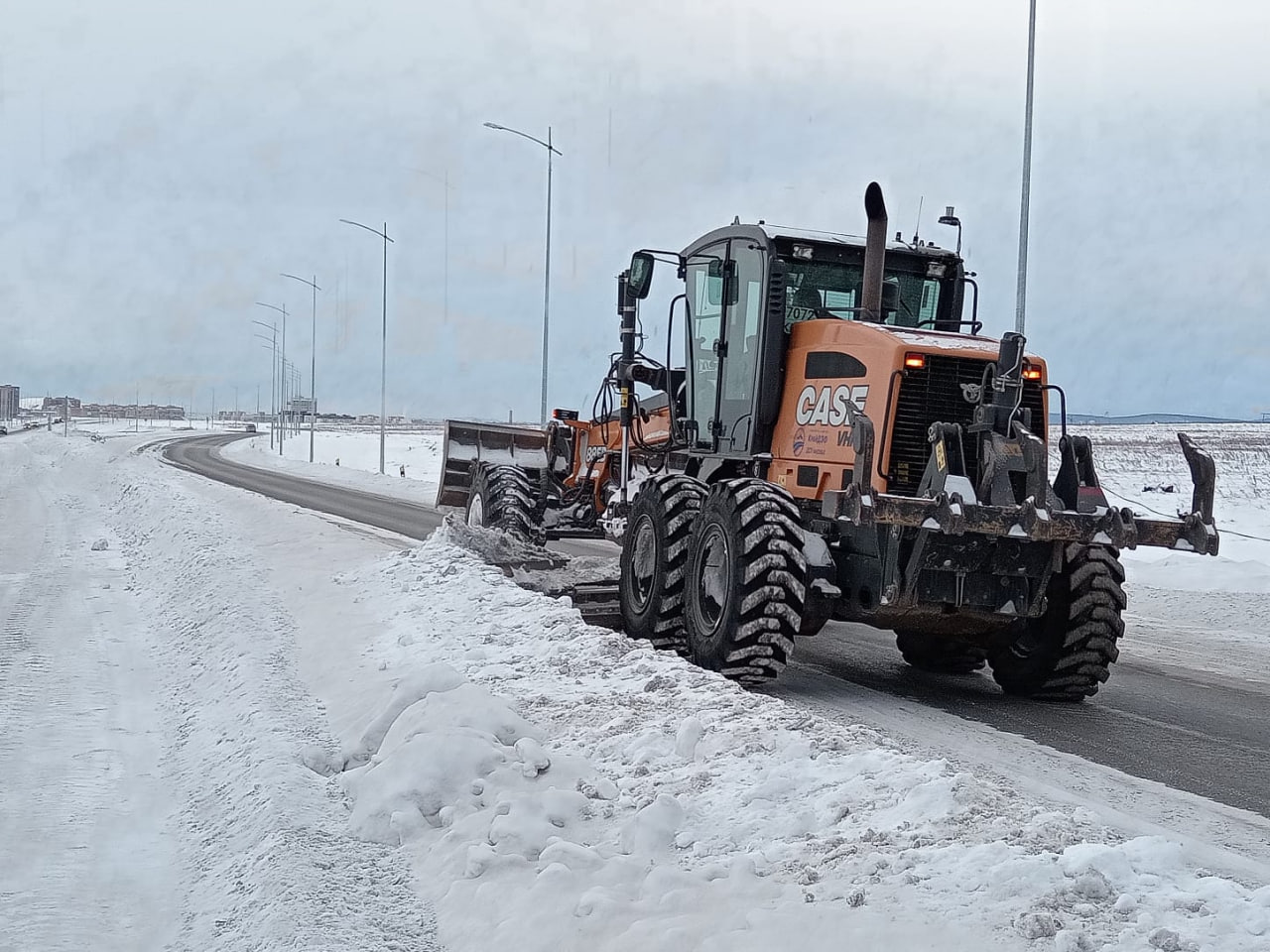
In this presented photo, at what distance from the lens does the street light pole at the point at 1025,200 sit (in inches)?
680

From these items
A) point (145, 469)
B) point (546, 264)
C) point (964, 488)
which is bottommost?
point (145, 469)

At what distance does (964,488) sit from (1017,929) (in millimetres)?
4007

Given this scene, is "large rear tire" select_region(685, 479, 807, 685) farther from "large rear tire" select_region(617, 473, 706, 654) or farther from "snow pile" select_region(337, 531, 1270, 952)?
"snow pile" select_region(337, 531, 1270, 952)

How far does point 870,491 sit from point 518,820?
3278 millimetres

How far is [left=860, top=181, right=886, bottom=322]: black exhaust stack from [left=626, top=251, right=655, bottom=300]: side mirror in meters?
2.04

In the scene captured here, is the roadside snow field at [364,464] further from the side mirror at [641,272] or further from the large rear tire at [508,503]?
the side mirror at [641,272]

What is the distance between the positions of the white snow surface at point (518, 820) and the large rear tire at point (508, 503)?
470 cm

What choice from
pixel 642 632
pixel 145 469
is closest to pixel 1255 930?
pixel 642 632

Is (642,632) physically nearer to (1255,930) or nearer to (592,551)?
(1255,930)

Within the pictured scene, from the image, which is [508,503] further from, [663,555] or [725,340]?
[663,555]

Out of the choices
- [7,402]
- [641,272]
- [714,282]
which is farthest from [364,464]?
[7,402]

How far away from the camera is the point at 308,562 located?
13.2 metres

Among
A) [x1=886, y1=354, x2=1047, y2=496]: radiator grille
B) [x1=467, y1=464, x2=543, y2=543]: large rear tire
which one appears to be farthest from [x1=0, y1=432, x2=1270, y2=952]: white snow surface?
[x1=467, y1=464, x2=543, y2=543]: large rear tire

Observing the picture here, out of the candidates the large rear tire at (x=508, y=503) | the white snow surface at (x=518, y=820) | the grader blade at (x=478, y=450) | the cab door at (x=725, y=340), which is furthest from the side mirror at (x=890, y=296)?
the grader blade at (x=478, y=450)
